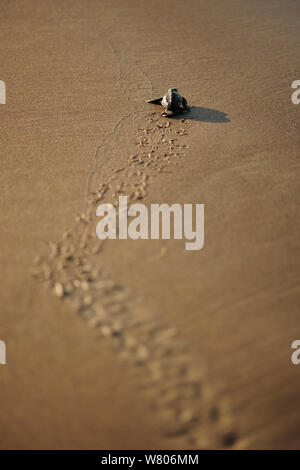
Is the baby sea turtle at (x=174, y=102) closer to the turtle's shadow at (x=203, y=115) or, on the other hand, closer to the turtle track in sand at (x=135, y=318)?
the turtle's shadow at (x=203, y=115)

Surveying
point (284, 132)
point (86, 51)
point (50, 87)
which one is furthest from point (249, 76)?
point (50, 87)

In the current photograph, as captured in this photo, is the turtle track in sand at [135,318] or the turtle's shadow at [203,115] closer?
the turtle track in sand at [135,318]

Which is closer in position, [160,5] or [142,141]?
[142,141]

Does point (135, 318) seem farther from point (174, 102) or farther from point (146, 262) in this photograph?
point (174, 102)

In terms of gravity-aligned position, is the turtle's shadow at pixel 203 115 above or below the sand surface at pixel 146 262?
above

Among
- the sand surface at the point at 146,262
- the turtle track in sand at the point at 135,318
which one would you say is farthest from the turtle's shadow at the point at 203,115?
the turtle track in sand at the point at 135,318

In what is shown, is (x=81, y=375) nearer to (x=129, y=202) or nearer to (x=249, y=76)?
(x=129, y=202)
